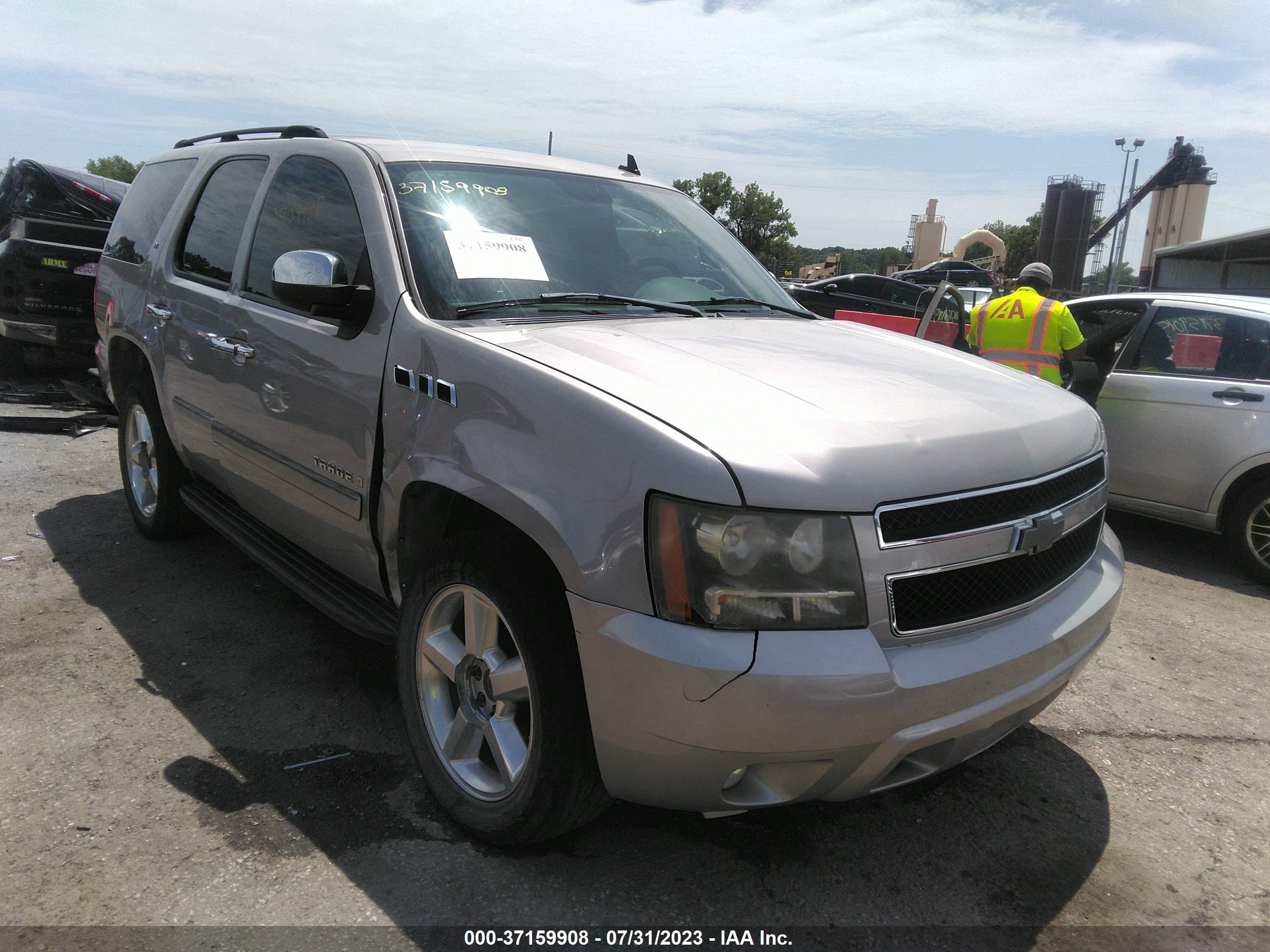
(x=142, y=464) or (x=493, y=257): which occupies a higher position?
(x=493, y=257)

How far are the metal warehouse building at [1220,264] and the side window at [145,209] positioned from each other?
78.1ft

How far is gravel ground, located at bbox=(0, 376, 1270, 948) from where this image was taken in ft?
7.48

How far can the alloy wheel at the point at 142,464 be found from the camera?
15.3 ft

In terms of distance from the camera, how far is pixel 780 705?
187 centimetres

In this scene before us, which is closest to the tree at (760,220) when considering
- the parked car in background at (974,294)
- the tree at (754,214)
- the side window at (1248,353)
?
the tree at (754,214)

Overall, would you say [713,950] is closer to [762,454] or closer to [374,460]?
[762,454]

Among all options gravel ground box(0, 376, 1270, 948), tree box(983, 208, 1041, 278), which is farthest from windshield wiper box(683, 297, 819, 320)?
tree box(983, 208, 1041, 278)

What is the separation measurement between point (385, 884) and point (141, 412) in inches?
129

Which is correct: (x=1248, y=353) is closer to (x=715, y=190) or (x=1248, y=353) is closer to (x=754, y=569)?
(x=754, y=569)

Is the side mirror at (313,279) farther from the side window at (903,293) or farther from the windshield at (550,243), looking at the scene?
the side window at (903,293)

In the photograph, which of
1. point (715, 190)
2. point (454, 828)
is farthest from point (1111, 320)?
point (715, 190)

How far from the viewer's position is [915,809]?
2.74 m

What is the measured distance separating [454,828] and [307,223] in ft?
6.99

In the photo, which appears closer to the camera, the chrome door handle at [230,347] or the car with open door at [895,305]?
the chrome door handle at [230,347]
